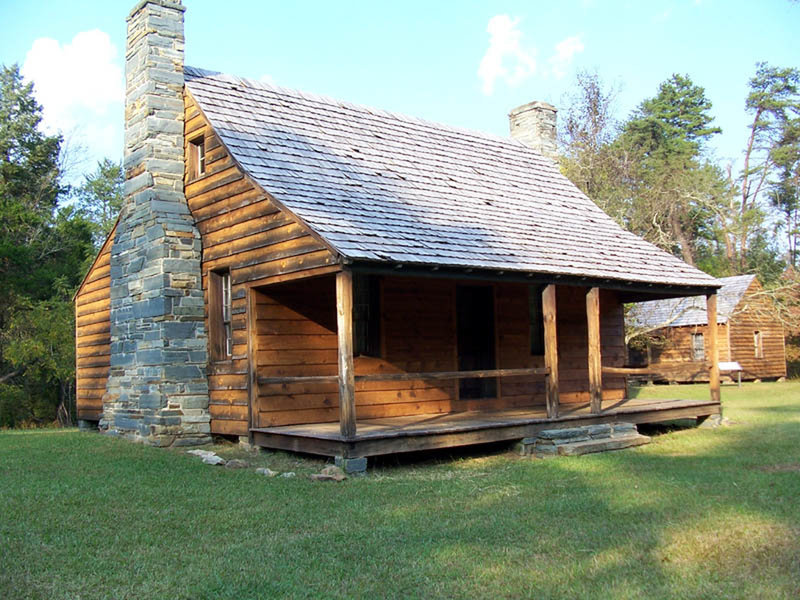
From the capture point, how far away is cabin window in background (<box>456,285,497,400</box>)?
1413cm

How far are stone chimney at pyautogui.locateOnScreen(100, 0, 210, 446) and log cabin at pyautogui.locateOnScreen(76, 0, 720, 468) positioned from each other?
0.11ft

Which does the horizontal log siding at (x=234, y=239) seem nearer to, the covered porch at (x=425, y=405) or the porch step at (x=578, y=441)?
the covered porch at (x=425, y=405)

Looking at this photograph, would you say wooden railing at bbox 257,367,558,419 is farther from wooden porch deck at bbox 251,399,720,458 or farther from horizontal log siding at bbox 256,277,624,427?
horizontal log siding at bbox 256,277,624,427

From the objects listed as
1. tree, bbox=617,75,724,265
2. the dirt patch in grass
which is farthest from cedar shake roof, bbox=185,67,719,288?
tree, bbox=617,75,724,265

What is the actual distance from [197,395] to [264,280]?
8.62 ft

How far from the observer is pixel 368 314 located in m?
12.9

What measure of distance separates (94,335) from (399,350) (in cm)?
664

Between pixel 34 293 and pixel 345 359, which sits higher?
pixel 34 293

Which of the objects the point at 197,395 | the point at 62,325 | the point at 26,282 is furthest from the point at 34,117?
the point at 197,395

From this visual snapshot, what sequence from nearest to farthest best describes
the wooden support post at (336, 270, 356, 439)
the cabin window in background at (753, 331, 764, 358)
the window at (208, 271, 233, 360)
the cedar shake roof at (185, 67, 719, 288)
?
the wooden support post at (336, 270, 356, 439)
the cedar shake roof at (185, 67, 719, 288)
the window at (208, 271, 233, 360)
the cabin window in background at (753, 331, 764, 358)

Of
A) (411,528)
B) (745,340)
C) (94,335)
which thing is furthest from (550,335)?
(745,340)

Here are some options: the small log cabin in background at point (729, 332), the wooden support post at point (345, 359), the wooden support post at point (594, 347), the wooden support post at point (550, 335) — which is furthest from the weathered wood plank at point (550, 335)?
the small log cabin in background at point (729, 332)

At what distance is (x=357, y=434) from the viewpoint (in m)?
10.1

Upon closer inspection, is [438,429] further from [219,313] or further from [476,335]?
[219,313]
